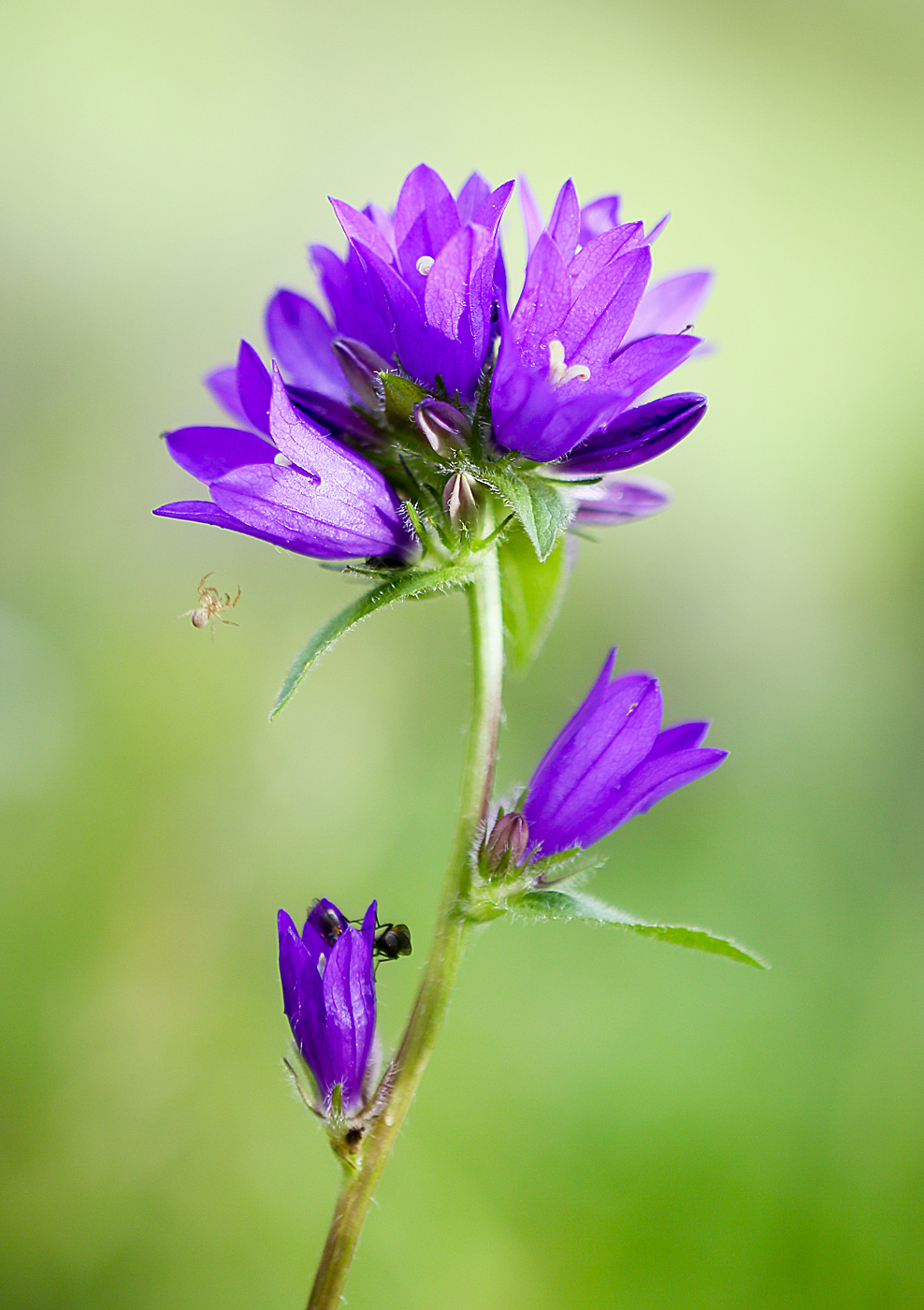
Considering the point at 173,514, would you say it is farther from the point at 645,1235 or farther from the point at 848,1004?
the point at 848,1004

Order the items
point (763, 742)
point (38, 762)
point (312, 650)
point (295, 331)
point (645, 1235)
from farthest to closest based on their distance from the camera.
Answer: point (763, 742) → point (38, 762) → point (645, 1235) → point (295, 331) → point (312, 650)

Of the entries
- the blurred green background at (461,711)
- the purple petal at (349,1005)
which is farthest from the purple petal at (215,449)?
the blurred green background at (461,711)

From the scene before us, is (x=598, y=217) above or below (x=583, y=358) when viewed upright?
above

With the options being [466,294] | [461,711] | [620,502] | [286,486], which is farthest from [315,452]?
[461,711]

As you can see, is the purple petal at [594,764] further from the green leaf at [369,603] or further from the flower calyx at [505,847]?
the green leaf at [369,603]

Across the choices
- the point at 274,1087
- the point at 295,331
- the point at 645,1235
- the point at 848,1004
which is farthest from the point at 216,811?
the point at 295,331

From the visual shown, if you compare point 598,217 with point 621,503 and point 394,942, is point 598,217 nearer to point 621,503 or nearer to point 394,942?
point 621,503

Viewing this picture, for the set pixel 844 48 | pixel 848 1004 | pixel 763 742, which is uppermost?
pixel 844 48
